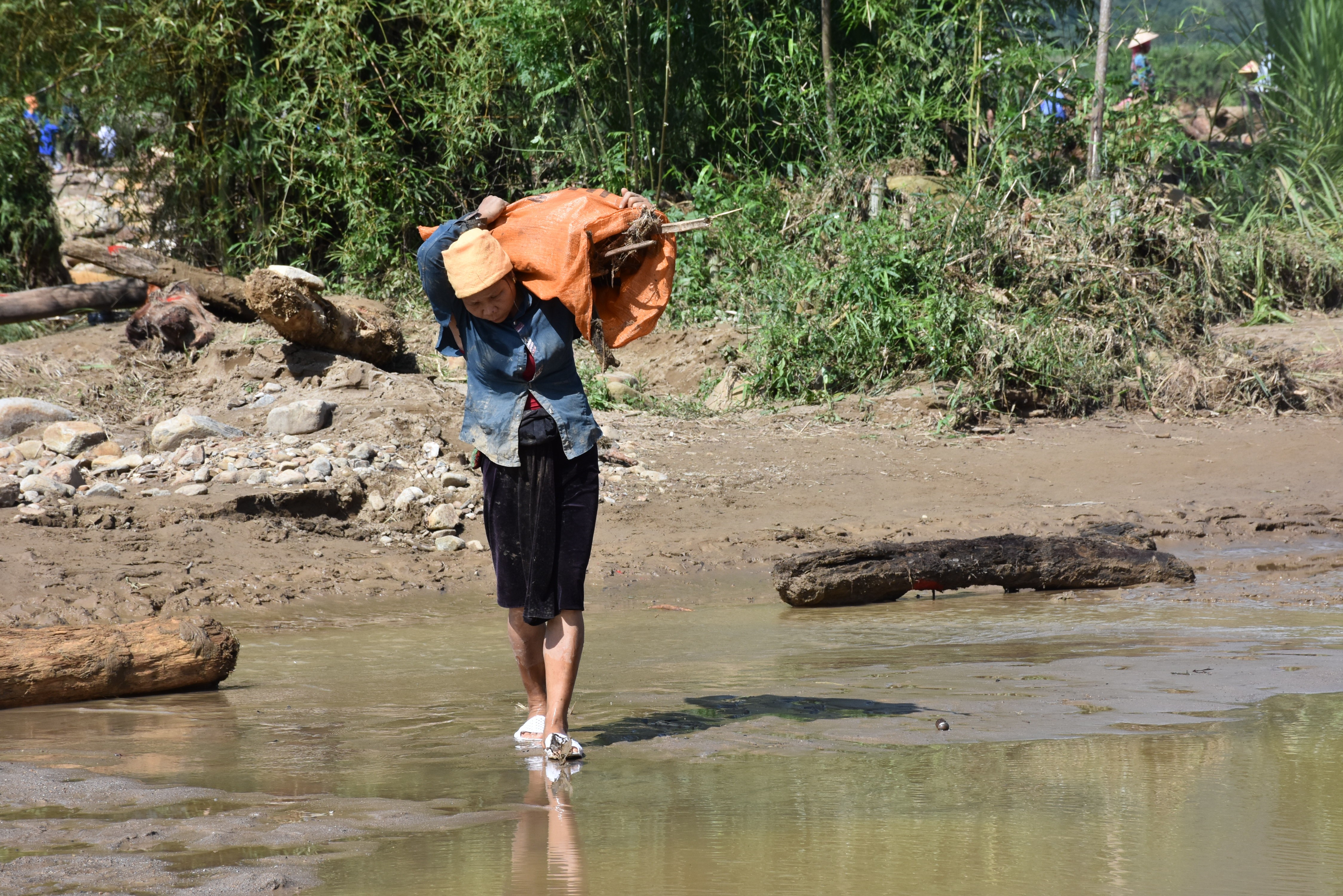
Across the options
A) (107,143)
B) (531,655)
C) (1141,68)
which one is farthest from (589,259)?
(107,143)

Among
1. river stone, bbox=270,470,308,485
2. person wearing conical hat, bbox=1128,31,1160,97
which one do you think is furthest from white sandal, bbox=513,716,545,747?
person wearing conical hat, bbox=1128,31,1160,97

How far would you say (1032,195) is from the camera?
10.2m

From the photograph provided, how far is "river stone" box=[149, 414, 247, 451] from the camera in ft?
24.2

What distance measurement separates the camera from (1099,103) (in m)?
10.3

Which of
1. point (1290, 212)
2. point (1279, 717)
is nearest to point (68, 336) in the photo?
point (1279, 717)

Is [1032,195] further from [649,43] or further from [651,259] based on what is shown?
[651,259]

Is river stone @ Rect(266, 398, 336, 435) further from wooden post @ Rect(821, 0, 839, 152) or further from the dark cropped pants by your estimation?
wooden post @ Rect(821, 0, 839, 152)

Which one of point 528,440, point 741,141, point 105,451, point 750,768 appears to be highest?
point 741,141

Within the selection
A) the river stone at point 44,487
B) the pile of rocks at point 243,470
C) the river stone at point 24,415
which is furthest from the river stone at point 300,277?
the river stone at point 44,487

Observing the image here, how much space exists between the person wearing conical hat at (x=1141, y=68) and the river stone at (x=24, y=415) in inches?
353

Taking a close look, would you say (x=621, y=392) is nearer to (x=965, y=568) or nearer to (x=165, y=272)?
(x=165, y=272)

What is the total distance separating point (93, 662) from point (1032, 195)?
8.39 m

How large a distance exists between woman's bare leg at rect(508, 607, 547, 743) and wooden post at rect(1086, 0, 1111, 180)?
27.4 feet

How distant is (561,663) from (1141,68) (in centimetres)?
1054
